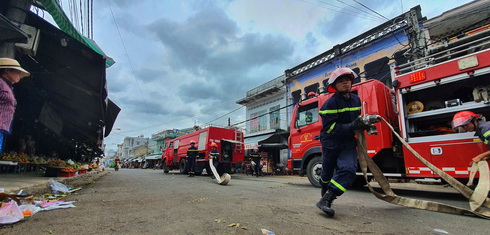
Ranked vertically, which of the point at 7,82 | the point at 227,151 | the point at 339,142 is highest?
the point at 7,82

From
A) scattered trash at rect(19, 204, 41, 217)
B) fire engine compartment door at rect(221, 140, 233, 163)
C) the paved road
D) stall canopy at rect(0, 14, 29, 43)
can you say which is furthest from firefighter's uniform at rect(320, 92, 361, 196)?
fire engine compartment door at rect(221, 140, 233, 163)

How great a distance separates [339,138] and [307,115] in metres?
4.04

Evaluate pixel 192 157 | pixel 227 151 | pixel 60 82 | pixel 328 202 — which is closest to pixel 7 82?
pixel 60 82

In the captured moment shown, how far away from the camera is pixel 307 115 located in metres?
6.95

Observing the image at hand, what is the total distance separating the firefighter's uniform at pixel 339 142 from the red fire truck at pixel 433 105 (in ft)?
8.38

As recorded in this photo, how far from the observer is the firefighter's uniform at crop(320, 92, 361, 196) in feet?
9.11

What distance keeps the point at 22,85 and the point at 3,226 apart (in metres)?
4.92

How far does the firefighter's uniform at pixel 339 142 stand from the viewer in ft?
9.11

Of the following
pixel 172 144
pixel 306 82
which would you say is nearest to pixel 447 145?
pixel 306 82

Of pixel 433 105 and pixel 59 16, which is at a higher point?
pixel 59 16

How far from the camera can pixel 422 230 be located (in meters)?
2.29

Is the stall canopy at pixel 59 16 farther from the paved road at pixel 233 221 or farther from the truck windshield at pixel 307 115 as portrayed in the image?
the truck windshield at pixel 307 115

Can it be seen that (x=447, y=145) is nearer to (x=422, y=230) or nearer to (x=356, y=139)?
(x=356, y=139)

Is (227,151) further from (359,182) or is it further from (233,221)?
(233,221)
